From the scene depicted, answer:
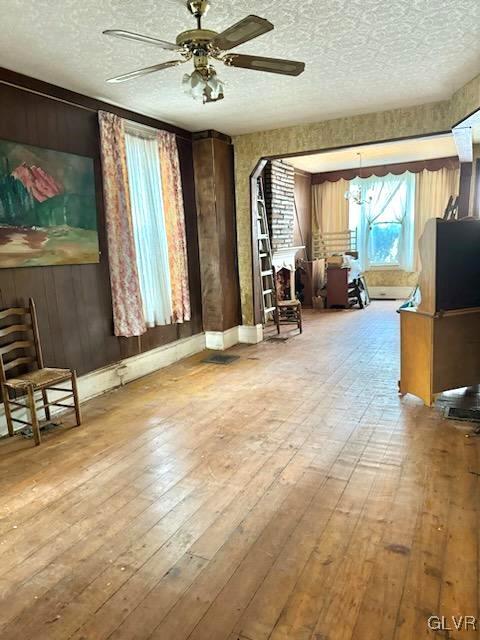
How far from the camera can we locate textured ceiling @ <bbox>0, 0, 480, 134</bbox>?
2.55 m

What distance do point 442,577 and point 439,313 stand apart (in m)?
2.00

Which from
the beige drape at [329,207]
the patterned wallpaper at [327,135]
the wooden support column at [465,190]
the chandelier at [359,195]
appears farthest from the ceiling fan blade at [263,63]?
the beige drape at [329,207]

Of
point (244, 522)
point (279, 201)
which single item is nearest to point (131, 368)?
point (244, 522)

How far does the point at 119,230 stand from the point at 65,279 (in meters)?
0.77

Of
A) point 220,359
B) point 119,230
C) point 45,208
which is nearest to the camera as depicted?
point 45,208

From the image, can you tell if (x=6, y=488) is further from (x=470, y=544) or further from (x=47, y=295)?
(x=470, y=544)

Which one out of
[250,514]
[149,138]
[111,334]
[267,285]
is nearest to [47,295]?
[111,334]

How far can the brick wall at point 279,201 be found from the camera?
7.17 meters

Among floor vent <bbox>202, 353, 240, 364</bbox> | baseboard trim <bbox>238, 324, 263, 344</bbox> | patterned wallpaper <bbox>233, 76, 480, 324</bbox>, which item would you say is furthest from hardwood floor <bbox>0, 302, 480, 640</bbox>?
patterned wallpaper <bbox>233, 76, 480, 324</bbox>

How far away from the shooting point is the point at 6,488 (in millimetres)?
2633

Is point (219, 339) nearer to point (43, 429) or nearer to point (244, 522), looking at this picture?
point (43, 429)

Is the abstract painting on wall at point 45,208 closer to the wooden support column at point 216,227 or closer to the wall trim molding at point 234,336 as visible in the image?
the wooden support column at point 216,227

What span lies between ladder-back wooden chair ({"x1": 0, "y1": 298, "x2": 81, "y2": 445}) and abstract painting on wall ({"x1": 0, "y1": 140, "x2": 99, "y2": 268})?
43 cm

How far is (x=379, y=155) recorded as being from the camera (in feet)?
26.7
